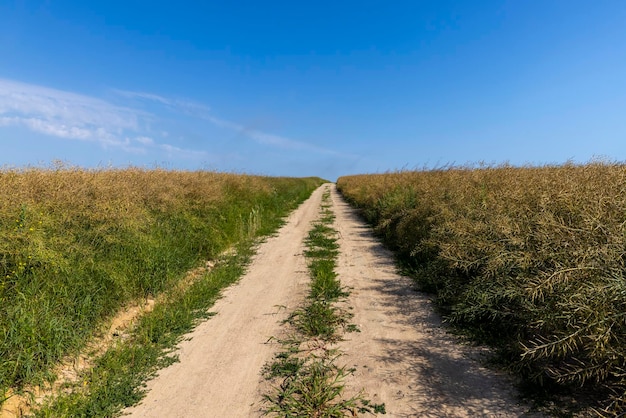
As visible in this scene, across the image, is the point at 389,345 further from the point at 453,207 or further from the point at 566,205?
the point at 453,207

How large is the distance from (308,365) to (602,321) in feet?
9.07

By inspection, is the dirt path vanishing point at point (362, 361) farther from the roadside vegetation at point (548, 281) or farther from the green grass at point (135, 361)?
the roadside vegetation at point (548, 281)

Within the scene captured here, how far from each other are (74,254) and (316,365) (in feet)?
12.7

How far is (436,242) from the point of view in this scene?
6512 mm

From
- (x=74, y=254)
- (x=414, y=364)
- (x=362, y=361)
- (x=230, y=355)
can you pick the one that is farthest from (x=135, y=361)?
(x=414, y=364)

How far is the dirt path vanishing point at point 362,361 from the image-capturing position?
126 inches

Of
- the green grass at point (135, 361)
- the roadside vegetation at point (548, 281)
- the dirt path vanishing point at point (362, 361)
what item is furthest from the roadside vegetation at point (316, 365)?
the roadside vegetation at point (548, 281)

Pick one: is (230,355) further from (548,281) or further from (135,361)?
(548,281)

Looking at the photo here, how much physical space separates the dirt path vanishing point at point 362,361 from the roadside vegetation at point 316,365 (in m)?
0.14

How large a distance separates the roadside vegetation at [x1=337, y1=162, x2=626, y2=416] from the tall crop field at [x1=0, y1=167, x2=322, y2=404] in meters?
4.90

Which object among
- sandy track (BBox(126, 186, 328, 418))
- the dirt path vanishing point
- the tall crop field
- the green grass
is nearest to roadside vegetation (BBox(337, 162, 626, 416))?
the dirt path vanishing point

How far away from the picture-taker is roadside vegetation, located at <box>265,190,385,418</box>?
3107 mm

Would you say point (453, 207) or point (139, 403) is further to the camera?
point (453, 207)

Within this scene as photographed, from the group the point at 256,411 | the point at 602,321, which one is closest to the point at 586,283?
the point at 602,321
